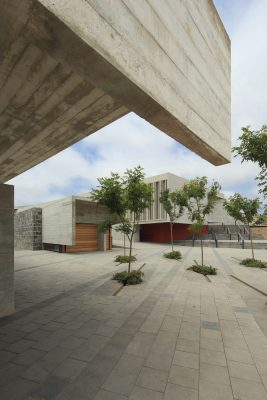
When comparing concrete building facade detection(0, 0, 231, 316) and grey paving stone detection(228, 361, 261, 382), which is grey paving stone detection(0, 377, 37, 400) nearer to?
grey paving stone detection(228, 361, 261, 382)

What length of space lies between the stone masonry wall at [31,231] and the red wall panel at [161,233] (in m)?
17.7

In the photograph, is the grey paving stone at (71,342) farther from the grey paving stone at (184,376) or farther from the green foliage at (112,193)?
the green foliage at (112,193)

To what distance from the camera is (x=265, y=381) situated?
12.3ft

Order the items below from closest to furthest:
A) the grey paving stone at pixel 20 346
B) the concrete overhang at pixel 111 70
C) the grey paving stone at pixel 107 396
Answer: the concrete overhang at pixel 111 70
the grey paving stone at pixel 107 396
the grey paving stone at pixel 20 346

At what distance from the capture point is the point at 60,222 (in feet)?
70.5

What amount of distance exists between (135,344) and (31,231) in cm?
2194

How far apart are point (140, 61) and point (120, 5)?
498 millimetres

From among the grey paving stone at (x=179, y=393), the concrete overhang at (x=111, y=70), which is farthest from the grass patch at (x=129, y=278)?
the grey paving stone at (x=179, y=393)

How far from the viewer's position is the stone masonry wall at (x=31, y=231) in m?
24.4

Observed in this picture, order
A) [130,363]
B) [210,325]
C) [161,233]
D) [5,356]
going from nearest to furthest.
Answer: [130,363]
[5,356]
[210,325]
[161,233]

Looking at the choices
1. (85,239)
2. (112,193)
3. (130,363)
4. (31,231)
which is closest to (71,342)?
(130,363)

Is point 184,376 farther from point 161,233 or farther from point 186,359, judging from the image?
point 161,233

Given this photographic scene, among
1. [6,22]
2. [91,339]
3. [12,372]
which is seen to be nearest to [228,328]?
[91,339]

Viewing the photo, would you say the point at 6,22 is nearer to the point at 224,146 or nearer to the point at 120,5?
the point at 120,5
